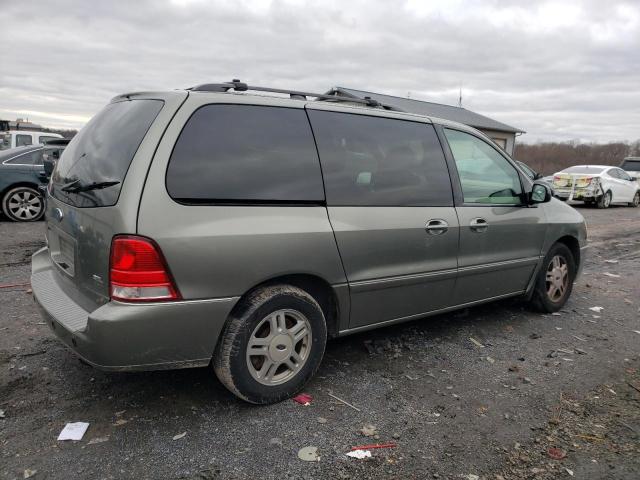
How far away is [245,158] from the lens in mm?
2850

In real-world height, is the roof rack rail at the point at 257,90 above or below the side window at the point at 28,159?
above

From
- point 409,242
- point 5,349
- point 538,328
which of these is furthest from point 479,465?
point 5,349

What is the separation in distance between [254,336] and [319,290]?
540 mm

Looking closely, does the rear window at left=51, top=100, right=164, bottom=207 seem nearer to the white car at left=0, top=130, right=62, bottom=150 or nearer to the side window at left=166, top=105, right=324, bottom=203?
the side window at left=166, top=105, right=324, bottom=203

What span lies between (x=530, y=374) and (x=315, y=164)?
2227mm

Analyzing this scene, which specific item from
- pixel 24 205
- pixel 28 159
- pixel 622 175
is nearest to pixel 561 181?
pixel 622 175

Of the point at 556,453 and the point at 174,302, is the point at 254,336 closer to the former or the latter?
the point at 174,302

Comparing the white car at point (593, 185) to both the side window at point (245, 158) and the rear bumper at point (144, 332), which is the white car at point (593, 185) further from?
the rear bumper at point (144, 332)

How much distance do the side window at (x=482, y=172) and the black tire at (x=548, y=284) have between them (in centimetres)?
80

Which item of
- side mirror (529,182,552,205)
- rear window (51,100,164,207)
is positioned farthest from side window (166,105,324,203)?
side mirror (529,182,552,205)

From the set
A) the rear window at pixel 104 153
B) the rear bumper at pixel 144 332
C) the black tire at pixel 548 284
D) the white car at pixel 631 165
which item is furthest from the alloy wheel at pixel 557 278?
the white car at pixel 631 165

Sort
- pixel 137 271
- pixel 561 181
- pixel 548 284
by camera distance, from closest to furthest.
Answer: pixel 137 271 → pixel 548 284 → pixel 561 181

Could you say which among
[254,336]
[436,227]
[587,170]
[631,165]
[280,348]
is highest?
[631,165]

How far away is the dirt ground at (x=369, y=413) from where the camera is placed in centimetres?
252
